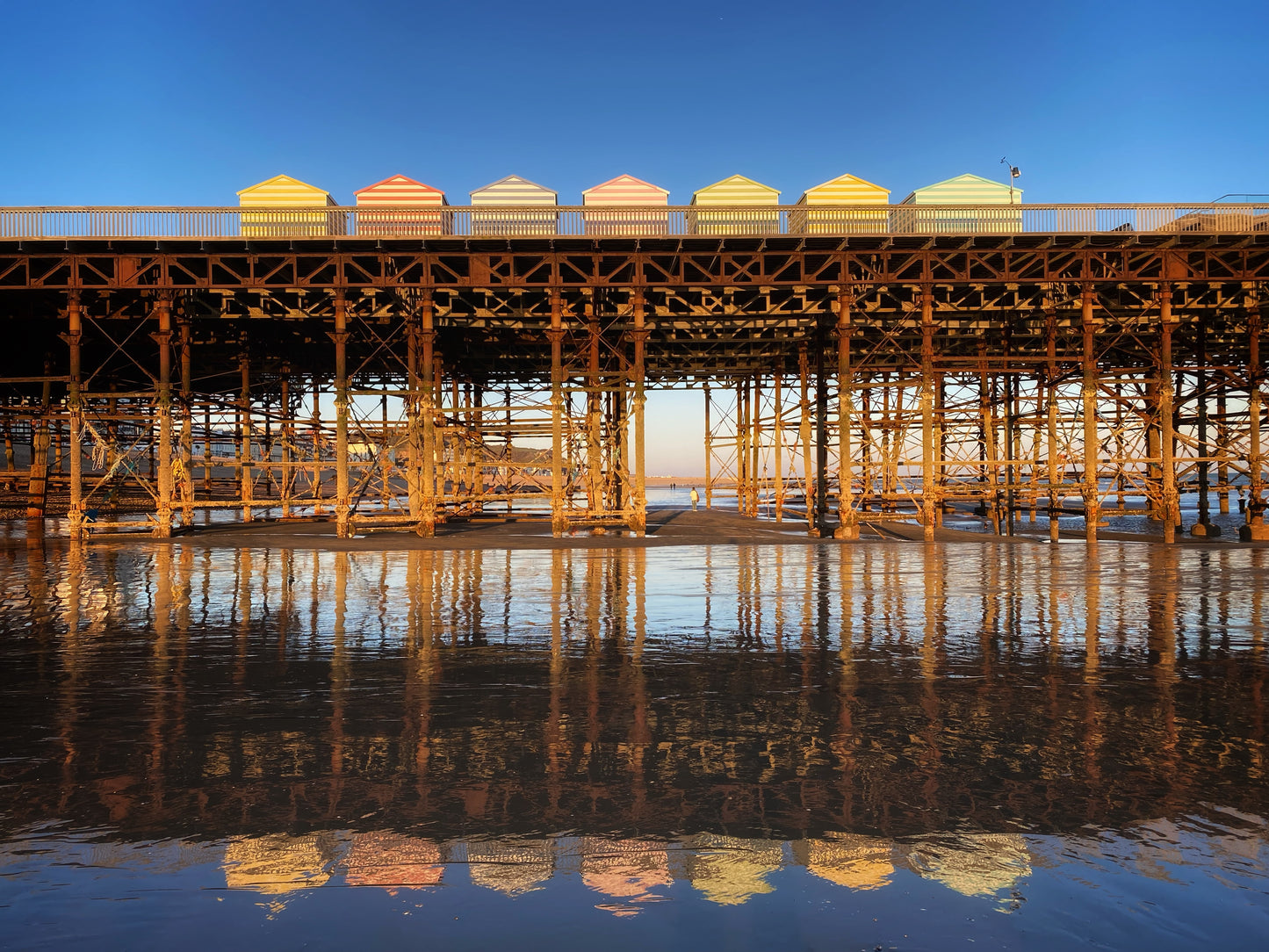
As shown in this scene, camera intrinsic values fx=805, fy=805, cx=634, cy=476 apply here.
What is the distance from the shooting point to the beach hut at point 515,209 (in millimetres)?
24031

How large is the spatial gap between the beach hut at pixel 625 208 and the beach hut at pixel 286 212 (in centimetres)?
783

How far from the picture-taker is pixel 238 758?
5.28 meters

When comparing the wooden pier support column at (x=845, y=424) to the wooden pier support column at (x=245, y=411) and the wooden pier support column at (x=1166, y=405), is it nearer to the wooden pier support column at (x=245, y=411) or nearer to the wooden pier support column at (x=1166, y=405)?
the wooden pier support column at (x=1166, y=405)

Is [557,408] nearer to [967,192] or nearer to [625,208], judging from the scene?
[625,208]

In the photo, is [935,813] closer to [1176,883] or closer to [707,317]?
[1176,883]

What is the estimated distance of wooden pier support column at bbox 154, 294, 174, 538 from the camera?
24281 mm

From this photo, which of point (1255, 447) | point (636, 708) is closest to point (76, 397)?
point (636, 708)

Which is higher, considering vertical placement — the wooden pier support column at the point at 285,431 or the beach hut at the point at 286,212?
the beach hut at the point at 286,212

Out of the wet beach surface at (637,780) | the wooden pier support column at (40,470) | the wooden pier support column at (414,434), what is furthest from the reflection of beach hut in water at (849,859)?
the wooden pier support column at (40,470)

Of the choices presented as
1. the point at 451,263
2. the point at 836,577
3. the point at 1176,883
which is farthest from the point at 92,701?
the point at 451,263

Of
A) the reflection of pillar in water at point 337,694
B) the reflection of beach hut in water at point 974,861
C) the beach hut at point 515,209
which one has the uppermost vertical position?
the beach hut at point 515,209

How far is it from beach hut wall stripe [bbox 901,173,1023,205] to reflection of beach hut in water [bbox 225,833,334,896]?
2596 centimetres

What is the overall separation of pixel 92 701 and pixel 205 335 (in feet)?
95.6

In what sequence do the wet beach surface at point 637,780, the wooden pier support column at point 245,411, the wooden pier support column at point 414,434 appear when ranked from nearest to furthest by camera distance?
the wet beach surface at point 637,780, the wooden pier support column at point 414,434, the wooden pier support column at point 245,411
